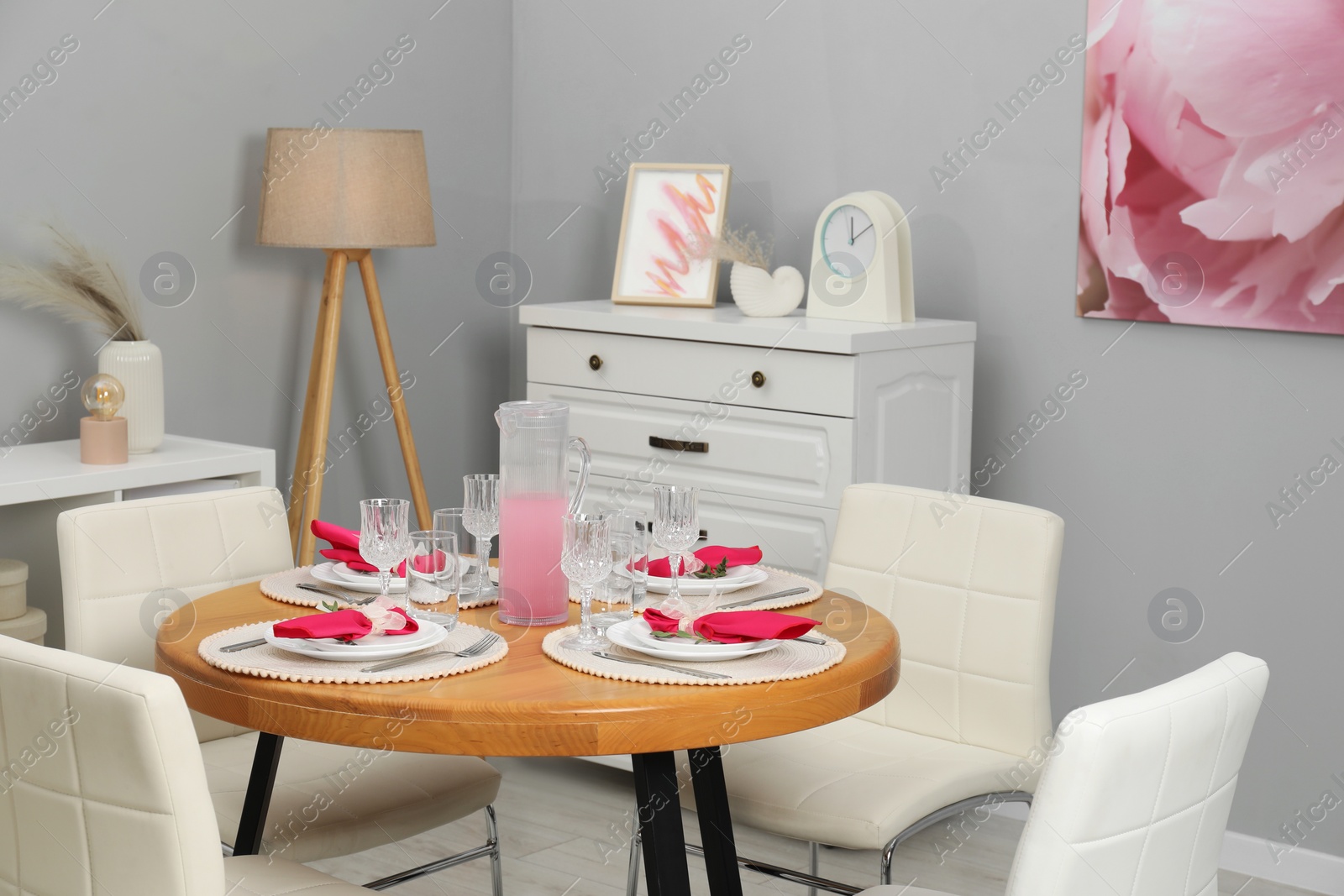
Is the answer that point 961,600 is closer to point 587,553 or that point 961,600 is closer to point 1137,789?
point 587,553

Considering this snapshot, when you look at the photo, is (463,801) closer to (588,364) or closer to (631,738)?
(631,738)

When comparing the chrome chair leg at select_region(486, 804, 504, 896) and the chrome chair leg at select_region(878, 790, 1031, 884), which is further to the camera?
the chrome chair leg at select_region(486, 804, 504, 896)

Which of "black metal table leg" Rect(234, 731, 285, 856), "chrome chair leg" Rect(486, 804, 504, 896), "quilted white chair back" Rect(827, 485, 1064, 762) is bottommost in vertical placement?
"chrome chair leg" Rect(486, 804, 504, 896)

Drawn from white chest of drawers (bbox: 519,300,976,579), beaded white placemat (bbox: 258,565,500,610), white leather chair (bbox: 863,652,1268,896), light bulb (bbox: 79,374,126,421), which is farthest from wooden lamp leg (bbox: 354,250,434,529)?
white leather chair (bbox: 863,652,1268,896)

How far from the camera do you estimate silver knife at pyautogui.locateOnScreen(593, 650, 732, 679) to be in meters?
1.55

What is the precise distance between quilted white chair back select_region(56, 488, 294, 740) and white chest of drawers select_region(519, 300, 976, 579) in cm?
101

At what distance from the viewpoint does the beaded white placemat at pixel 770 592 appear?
192cm

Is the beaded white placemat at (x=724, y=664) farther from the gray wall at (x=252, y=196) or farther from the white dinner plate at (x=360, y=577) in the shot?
the gray wall at (x=252, y=196)

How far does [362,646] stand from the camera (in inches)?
62.7

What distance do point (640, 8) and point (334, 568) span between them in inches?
85.9

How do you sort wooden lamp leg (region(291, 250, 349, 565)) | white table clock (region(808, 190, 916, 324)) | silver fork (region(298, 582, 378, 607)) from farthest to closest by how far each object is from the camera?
wooden lamp leg (region(291, 250, 349, 565))
white table clock (region(808, 190, 916, 324))
silver fork (region(298, 582, 378, 607))

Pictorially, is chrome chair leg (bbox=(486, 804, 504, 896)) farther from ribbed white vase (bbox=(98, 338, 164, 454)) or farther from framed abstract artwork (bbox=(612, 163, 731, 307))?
framed abstract artwork (bbox=(612, 163, 731, 307))

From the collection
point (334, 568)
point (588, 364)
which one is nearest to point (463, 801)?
point (334, 568)

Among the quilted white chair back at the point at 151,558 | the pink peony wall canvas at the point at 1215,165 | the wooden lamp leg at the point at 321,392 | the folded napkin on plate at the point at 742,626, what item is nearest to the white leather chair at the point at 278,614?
the quilted white chair back at the point at 151,558
